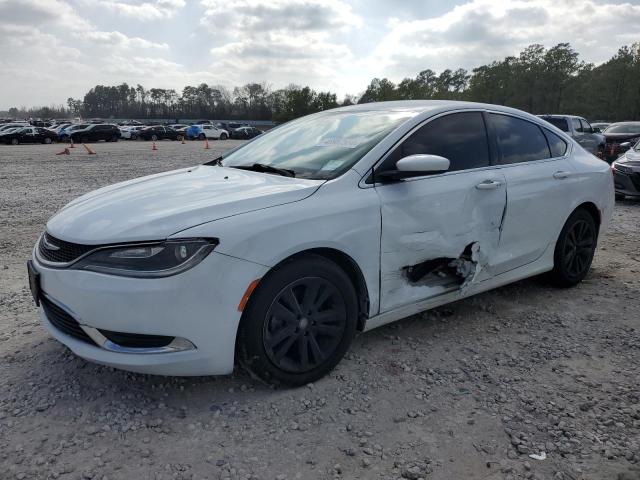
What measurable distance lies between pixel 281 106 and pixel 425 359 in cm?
7455

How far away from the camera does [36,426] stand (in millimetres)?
2418

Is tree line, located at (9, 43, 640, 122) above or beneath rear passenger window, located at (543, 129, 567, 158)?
above

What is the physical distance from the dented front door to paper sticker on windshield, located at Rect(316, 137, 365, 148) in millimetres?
386

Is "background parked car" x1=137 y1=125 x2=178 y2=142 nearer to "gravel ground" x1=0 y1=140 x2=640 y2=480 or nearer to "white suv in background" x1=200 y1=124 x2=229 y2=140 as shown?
"white suv in background" x1=200 y1=124 x2=229 y2=140

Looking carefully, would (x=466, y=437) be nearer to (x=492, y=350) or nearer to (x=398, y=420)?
(x=398, y=420)

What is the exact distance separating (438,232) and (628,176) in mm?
7760

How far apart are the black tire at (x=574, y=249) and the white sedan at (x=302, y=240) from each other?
211mm

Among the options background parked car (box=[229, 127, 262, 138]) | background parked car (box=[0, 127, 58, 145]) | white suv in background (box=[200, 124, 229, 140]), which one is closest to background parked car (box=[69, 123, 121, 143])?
background parked car (box=[0, 127, 58, 145])

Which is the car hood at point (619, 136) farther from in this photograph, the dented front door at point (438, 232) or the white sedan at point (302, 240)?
the dented front door at point (438, 232)

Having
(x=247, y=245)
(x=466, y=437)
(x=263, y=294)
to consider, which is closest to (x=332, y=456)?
(x=466, y=437)

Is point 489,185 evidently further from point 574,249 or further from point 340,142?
point 574,249

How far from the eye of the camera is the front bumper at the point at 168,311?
2303 millimetres

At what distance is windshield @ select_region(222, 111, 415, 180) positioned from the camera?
3.05 m

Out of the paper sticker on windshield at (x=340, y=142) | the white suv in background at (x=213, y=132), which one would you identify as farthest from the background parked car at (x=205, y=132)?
the paper sticker on windshield at (x=340, y=142)
